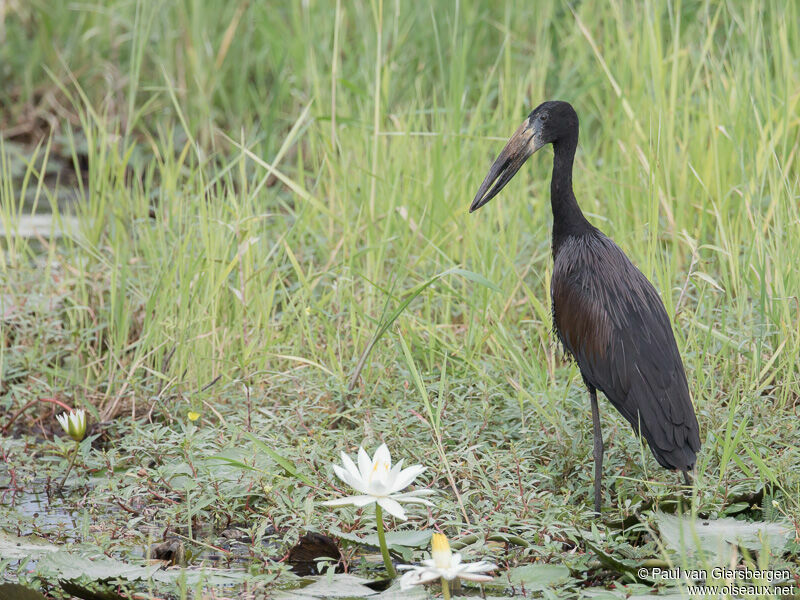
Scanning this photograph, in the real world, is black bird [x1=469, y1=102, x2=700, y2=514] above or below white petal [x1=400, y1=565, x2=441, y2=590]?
above

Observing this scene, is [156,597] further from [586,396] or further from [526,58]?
[526,58]

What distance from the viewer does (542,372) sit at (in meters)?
3.71

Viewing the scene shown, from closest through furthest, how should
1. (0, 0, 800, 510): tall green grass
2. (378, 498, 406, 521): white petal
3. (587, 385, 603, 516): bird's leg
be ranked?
(378, 498, 406, 521): white petal < (587, 385, 603, 516): bird's leg < (0, 0, 800, 510): tall green grass

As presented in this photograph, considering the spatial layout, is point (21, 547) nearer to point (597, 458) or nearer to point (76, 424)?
point (76, 424)

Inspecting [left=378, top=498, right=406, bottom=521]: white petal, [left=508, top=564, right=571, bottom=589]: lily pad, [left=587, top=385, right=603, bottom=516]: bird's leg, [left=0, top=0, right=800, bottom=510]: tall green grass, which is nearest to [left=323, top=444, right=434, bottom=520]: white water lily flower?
[left=378, top=498, right=406, bottom=521]: white petal

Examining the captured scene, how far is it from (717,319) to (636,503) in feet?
3.75

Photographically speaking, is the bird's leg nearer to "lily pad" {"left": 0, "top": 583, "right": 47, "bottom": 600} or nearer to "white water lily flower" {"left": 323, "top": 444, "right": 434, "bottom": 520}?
"white water lily flower" {"left": 323, "top": 444, "right": 434, "bottom": 520}

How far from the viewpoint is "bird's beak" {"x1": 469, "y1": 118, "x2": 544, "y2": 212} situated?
11.7 ft

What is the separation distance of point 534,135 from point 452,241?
107 centimetres

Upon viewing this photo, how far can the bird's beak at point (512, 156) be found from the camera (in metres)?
3.58

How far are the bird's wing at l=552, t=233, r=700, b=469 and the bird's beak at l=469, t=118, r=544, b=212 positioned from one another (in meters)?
0.35

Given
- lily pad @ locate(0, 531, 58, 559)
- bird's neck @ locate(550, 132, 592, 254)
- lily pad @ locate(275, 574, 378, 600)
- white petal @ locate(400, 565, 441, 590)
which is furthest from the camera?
bird's neck @ locate(550, 132, 592, 254)

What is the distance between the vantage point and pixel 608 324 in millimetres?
3207

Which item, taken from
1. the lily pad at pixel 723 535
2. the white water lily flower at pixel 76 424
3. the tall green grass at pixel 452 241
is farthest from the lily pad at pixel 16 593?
the lily pad at pixel 723 535
